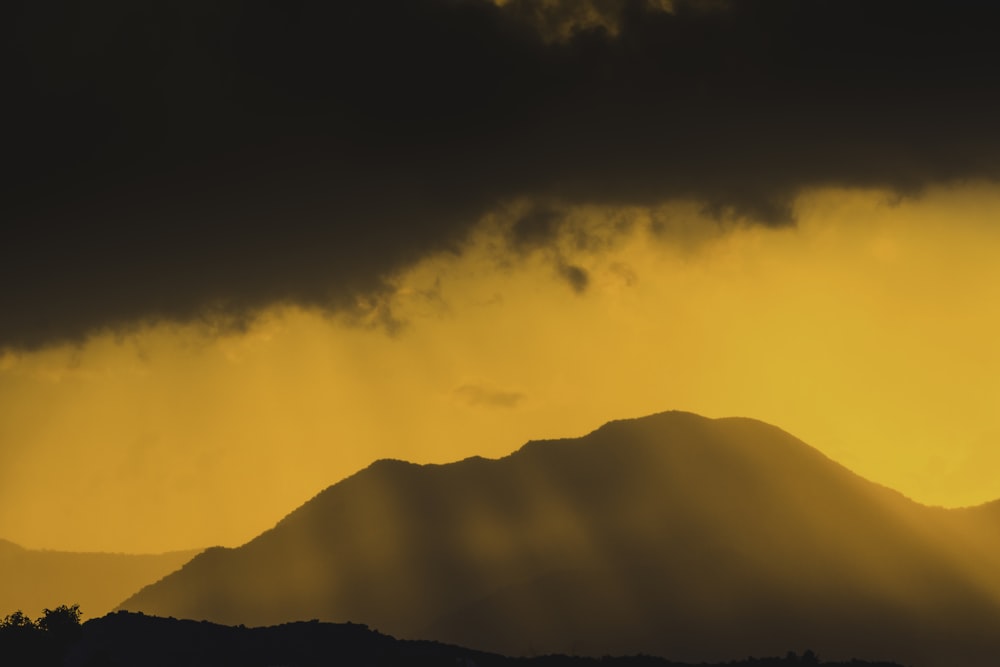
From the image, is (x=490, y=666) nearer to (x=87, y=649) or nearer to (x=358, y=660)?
(x=358, y=660)

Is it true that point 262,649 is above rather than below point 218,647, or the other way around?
below

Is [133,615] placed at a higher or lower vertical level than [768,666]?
higher

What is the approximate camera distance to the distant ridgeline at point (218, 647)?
449 feet

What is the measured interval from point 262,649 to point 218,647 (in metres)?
4.71

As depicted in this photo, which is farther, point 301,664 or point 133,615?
point 133,615

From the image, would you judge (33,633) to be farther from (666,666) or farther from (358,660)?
(666,666)

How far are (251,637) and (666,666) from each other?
141 feet

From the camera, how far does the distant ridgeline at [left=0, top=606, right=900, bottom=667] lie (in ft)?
449

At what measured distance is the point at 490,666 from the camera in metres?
137

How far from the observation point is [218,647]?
13988cm

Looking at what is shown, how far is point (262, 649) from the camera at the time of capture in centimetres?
13888

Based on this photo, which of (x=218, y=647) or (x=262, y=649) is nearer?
(x=262, y=649)

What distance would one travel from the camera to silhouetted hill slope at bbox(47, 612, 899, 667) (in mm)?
136625

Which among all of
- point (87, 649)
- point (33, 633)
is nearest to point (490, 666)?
point (87, 649)
